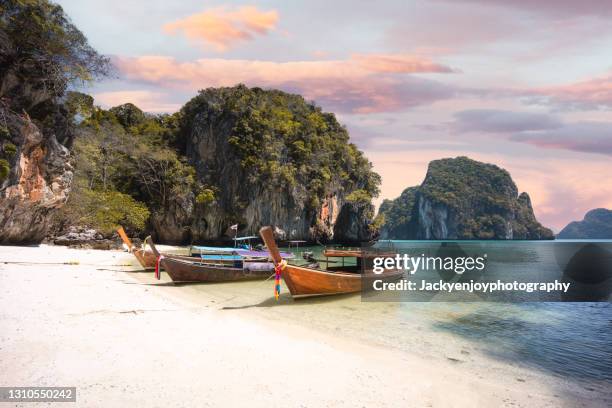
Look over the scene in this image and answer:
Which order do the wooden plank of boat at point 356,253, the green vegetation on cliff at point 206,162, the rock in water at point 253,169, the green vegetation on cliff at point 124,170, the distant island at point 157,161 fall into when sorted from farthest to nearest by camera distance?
the rock in water at point 253,169
the green vegetation on cliff at point 206,162
the green vegetation on cliff at point 124,170
the distant island at point 157,161
the wooden plank of boat at point 356,253

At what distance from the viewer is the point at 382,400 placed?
420 centimetres

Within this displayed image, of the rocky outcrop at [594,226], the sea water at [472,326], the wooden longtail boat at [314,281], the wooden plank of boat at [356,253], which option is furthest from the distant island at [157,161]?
the rocky outcrop at [594,226]

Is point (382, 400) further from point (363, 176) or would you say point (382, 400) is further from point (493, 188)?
point (493, 188)

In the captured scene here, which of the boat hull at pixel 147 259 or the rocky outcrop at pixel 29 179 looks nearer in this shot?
the rocky outcrop at pixel 29 179

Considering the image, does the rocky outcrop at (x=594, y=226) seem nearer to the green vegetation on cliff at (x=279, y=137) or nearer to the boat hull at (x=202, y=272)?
the green vegetation on cliff at (x=279, y=137)

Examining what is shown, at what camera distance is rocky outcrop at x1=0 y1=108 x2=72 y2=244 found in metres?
15.1

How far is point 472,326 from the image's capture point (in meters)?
8.85

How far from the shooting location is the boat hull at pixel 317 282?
34.3ft

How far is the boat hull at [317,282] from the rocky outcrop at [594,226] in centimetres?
19562

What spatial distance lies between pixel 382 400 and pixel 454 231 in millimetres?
125252

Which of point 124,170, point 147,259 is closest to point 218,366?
point 147,259

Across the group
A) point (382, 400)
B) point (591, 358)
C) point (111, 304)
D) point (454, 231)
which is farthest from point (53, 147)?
point (454, 231)

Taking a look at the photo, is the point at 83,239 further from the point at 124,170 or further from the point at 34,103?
the point at 34,103

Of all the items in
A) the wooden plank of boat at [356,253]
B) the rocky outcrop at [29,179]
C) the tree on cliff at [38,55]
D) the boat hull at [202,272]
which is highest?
the tree on cliff at [38,55]
